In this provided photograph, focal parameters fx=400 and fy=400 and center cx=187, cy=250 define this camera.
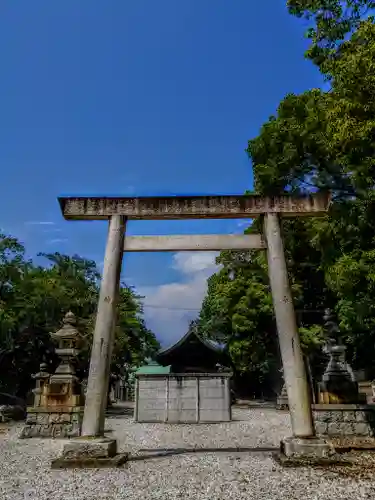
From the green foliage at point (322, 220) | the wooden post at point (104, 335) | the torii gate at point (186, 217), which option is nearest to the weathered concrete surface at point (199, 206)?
the torii gate at point (186, 217)

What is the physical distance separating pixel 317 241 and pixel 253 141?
757 cm

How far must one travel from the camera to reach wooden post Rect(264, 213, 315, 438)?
6141mm

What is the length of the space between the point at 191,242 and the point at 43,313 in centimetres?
1354

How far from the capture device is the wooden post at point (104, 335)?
6320 mm

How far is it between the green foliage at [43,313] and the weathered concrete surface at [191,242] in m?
10.8

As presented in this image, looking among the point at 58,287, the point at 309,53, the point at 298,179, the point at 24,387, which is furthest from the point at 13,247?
the point at 309,53

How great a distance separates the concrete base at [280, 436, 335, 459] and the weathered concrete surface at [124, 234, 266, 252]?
3.30 m

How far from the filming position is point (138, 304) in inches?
963

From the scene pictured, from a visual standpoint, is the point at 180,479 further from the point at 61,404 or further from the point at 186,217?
the point at 61,404

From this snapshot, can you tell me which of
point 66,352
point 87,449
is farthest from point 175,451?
point 66,352

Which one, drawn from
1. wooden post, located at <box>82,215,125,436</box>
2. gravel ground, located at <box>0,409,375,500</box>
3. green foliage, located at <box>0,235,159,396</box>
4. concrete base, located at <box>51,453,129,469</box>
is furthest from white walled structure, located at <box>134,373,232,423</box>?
concrete base, located at <box>51,453,129,469</box>

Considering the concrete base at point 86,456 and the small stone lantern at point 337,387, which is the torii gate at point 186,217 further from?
the small stone lantern at point 337,387

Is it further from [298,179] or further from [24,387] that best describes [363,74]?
[24,387]

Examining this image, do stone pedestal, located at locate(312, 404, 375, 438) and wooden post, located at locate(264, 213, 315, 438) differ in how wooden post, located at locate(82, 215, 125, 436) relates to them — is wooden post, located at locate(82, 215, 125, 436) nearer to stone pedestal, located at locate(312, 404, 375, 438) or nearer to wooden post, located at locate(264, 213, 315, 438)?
wooden post, located at locate(264, 213, 315, 438)
